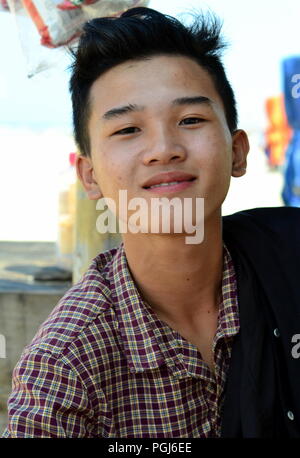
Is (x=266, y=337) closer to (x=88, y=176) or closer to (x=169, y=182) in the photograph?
(x=169, y=182)

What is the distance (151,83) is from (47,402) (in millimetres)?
767

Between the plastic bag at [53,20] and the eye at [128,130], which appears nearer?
the eye at [128,130]

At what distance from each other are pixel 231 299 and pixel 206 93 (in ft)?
1.71

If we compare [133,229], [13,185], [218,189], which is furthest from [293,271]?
[13,185]

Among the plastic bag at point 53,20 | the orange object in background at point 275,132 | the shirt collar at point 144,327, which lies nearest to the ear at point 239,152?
the shirt collar at point 144,327

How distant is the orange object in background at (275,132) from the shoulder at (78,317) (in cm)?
857

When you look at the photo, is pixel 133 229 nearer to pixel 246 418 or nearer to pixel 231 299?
pixel 231 299

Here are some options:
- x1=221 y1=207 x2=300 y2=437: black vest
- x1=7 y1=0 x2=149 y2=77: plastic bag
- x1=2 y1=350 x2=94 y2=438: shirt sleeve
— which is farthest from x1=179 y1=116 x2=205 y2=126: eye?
x1=7 y1=0 x2=149 y2=77: plastic bag

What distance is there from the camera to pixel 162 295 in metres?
1.76

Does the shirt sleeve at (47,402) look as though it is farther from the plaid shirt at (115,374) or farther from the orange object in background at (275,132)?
the orange object in background at (275,132)

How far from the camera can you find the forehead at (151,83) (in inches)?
64.4

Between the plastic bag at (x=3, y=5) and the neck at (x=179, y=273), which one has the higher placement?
the plastic bag at (x=3, y=5)

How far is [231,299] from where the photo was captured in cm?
175

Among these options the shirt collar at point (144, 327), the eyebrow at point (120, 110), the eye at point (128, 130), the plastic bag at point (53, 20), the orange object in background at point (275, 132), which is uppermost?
the orange object in background at point (275, 132)
